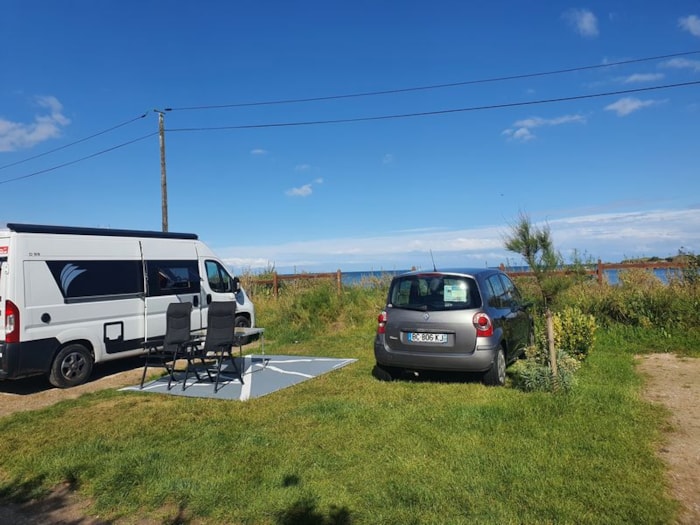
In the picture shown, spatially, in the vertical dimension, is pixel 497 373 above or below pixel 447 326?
below

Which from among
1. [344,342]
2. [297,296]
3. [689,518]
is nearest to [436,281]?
[689,518]

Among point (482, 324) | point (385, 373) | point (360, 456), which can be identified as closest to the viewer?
point (360, 456)

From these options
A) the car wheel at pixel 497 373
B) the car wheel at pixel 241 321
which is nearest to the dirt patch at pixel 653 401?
the car wheel at pixel 497 373

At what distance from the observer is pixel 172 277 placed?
10398 mm

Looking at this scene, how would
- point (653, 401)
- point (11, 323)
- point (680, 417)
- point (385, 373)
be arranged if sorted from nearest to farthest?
point (680, 417) < point (653, 401) < point (11, 323) < point (385, 373)

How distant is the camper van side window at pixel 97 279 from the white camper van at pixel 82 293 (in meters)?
0.02

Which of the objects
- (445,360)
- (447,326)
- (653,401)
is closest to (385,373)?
(445,360)

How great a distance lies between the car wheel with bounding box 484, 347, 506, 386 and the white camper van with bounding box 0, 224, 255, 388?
20.5 ft

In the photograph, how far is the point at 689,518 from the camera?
11.0ft

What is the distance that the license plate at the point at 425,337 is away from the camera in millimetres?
6738

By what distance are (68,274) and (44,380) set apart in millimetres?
2127

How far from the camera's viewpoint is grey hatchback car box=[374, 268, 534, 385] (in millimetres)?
6633

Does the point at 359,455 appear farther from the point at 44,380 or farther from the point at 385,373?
the point at 44,380

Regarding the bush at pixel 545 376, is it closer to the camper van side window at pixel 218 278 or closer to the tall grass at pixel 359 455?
the tall grass at pixel 359 455
